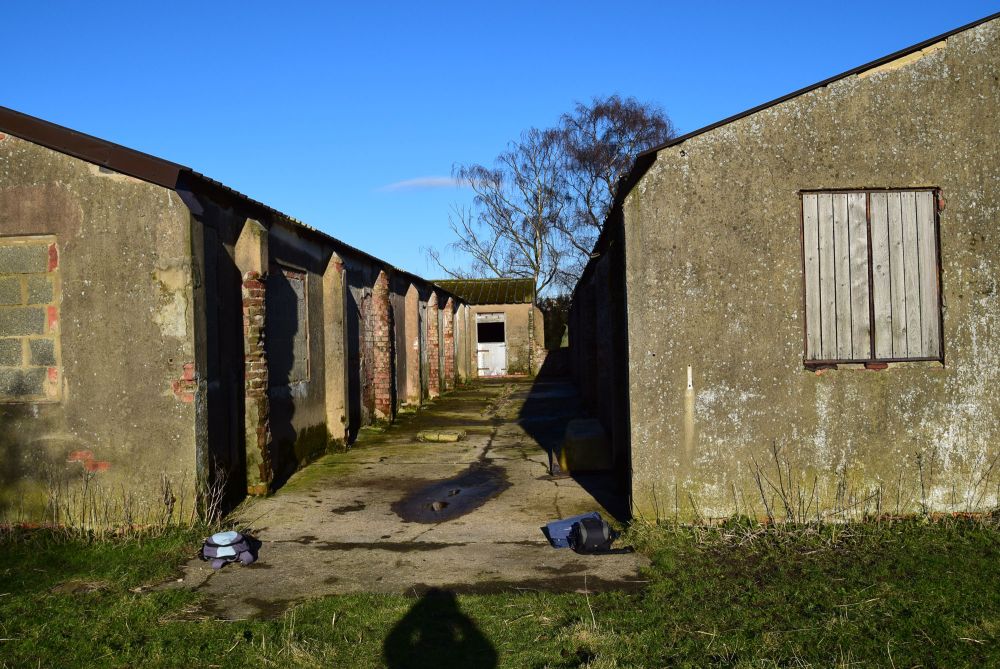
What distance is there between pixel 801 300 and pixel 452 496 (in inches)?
169

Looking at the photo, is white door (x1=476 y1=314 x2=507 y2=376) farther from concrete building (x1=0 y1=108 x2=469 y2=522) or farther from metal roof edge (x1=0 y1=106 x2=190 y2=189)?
metal roof edge (x1=0 y1=106 x2=190 y2=189)

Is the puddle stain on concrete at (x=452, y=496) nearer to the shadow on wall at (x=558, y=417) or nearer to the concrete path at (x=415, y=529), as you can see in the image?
the concrete path at (x=415, y=529)

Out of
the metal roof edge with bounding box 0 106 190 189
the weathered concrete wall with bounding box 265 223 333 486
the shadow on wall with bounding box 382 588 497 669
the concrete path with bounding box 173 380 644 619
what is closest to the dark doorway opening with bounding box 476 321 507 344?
the concrete path with bounding box 173 380 644 619

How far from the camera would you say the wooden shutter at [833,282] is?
637cm

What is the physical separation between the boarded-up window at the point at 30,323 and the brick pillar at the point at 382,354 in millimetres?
7867

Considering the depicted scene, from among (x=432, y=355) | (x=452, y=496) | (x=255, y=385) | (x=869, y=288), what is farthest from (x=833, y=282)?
(x=432, y=355)

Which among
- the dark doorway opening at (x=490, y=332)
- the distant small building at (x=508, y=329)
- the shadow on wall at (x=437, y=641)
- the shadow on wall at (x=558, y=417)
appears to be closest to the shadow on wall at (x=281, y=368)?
the shadow on wall at (x=558, y=417)

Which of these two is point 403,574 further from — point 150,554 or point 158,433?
point 158,433

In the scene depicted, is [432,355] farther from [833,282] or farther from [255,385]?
[833,282]

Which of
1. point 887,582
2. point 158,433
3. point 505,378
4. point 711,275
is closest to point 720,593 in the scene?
point 887,582

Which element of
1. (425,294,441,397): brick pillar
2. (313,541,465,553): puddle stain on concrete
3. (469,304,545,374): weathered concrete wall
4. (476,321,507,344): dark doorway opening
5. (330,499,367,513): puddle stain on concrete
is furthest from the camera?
(476,321,507,344): dark doorway opening

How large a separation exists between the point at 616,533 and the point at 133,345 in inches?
184

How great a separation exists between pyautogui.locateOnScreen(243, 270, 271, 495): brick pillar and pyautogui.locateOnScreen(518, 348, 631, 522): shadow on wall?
3.52 m

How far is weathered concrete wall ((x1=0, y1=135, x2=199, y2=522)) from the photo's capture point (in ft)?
22.5
